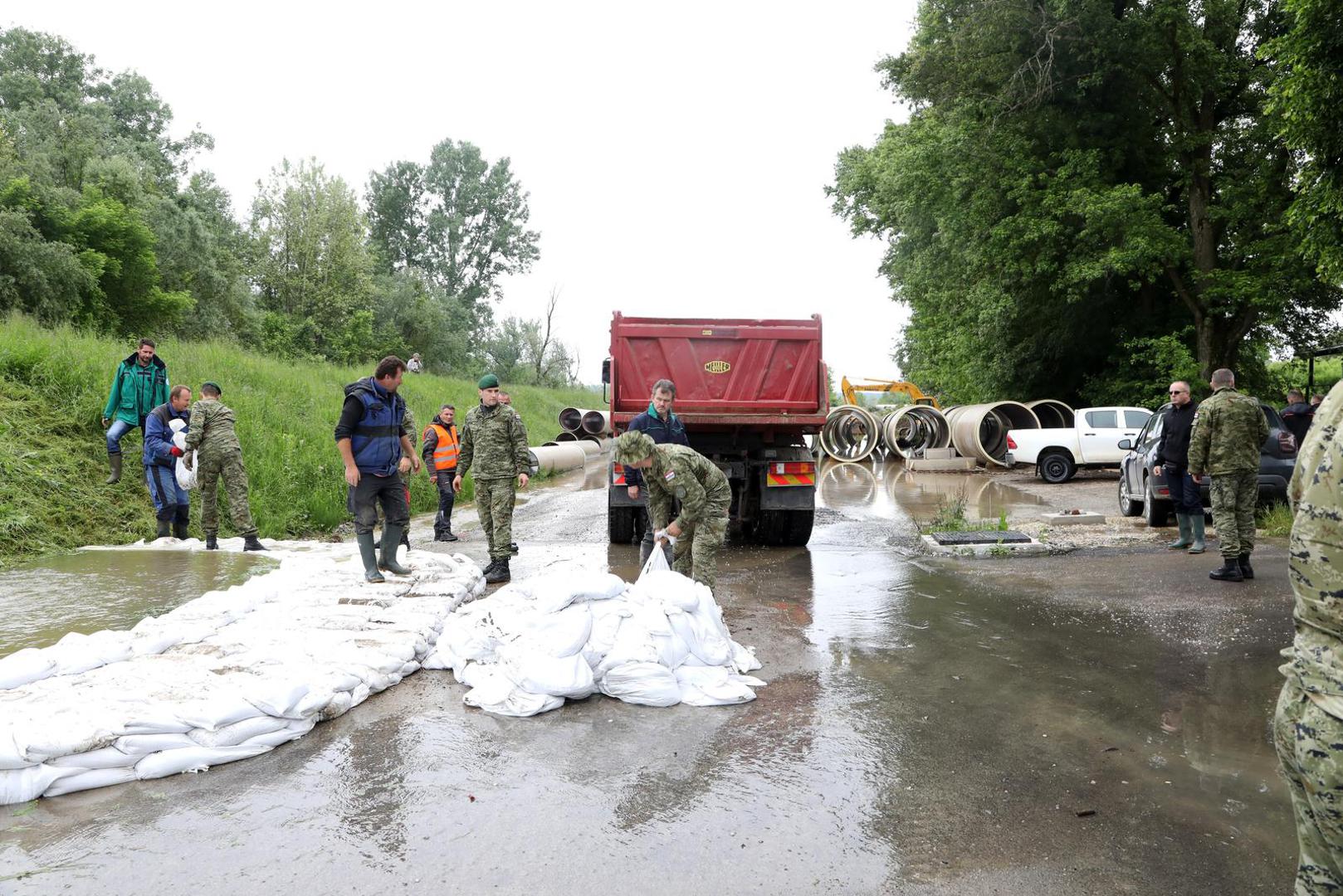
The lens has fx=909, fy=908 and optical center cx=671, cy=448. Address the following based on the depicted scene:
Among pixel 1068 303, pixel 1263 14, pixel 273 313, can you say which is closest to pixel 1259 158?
pixel 1263 14

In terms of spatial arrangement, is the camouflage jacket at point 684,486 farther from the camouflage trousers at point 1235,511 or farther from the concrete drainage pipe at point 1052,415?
the concrete drainage pipe at point 1052,415

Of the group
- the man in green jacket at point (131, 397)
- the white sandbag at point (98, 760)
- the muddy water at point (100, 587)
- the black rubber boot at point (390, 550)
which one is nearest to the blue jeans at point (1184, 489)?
the black rubber boot at point (390, 550)

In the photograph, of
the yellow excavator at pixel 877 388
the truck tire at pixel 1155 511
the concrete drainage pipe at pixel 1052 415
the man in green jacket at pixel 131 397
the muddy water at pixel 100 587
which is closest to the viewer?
the muddy water at pixel 100 587

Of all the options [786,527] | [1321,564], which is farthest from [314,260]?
[1321,564]

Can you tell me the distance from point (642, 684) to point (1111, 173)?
20583mm

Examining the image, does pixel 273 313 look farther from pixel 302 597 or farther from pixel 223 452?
pixel 302 597

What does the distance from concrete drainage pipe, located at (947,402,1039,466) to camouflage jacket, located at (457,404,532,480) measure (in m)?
16.9

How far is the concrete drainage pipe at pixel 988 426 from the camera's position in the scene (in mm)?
22703

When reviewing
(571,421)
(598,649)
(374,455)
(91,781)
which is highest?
(571,421)

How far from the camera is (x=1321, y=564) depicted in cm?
188

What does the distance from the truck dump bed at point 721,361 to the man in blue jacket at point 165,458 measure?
456cm

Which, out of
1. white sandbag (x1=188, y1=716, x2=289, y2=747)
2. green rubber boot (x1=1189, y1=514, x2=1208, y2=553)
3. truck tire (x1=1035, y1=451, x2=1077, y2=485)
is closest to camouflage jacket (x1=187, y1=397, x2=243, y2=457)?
white sandbag (x1=188, y1=716, x2=289, y2=747)

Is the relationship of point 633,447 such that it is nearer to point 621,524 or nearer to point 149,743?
point 149,743

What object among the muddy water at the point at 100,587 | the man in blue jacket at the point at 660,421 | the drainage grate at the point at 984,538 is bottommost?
the muddy water at the point at 100,587
